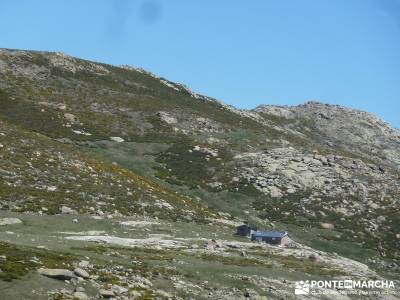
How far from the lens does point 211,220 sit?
56469mm

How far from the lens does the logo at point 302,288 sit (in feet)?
107

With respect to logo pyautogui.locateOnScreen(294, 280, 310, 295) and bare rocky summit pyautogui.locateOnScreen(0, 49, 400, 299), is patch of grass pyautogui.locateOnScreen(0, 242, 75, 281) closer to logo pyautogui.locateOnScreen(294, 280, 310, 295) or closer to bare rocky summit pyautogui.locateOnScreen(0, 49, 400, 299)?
bare rocky summit pyautogui.locateOnScreen(0, 49, 400, 299)

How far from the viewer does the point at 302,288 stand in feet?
110

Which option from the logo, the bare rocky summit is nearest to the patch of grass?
the bare rocky summit

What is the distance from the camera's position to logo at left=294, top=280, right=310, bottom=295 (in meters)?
32.6

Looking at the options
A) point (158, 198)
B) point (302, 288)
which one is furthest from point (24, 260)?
point (158, 198)

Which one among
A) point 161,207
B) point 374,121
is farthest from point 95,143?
point 374,121

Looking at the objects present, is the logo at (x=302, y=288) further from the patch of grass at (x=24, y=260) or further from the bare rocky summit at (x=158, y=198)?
the patch of grass at (x=24, y=260)

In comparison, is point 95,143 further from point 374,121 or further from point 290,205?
point 374,121

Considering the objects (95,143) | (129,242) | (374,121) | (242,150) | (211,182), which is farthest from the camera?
(374,121)

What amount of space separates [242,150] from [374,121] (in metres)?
106

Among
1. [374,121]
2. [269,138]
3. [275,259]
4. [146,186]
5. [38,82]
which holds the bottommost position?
[275,259]

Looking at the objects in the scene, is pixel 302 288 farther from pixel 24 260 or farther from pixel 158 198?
pixel 158 198

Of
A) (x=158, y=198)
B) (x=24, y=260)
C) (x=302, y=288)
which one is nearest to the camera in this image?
(x=24, y=260)
